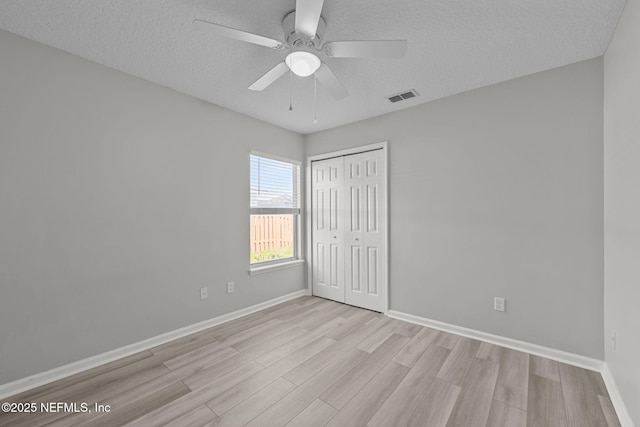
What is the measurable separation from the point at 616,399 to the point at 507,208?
4.97 feet

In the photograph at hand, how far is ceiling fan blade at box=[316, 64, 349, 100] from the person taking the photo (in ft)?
6.28

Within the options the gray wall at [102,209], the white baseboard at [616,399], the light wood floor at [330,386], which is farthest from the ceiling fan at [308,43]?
the white baseboard at [616,399]

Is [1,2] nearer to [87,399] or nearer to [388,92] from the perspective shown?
[87,399]

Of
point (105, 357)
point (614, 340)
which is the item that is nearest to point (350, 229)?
point (614, 340)

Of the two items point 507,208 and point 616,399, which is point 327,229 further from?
point 616,399

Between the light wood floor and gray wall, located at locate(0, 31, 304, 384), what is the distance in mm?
373

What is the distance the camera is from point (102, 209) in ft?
7.63

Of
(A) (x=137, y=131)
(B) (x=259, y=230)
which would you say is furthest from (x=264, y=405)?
(A) (x=137, y=131)

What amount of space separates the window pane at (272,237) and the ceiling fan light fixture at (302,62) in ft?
7.06

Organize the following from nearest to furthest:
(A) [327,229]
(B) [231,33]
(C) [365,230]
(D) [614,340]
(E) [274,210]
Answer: (B) [231,33]
(D) [614,340]
(C) [365,230]
(E) [274,210]
(A) [327,229]

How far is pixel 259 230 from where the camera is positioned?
3.70 meters

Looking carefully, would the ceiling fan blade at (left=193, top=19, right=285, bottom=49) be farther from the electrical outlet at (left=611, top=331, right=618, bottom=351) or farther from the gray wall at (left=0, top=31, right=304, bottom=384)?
the electrical outlet at (left=611, top=331, right=618, bottom=351)

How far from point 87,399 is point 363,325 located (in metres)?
2.43

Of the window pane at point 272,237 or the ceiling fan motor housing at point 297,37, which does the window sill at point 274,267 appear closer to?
the window pane at point 272,237
